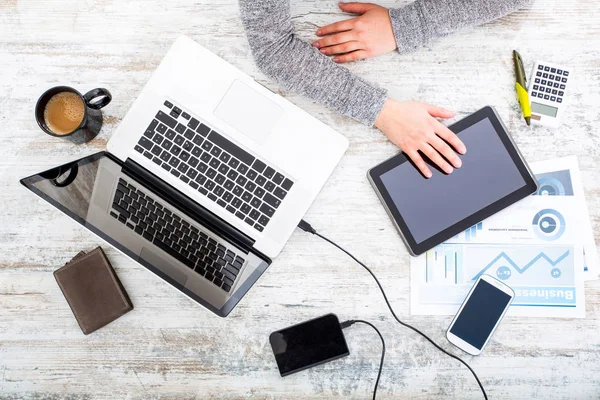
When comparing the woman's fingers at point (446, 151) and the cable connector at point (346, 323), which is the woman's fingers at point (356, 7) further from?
the cable connector at point (346, 323)

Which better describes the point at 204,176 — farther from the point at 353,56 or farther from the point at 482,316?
the point at 482,316

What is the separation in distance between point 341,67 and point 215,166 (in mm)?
299

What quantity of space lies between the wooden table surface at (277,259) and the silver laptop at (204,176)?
2.4 inches

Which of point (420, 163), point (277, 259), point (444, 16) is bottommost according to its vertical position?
point (277, 259)

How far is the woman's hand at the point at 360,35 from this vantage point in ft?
3.34

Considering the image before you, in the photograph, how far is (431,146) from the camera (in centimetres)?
100

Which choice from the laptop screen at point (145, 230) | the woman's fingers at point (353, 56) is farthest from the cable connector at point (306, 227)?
the woman's fingers at point (353, 56)

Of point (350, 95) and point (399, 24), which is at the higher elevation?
point (399, 24)

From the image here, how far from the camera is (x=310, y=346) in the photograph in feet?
3.33

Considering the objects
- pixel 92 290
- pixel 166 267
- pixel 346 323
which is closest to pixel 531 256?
pixel 346 323

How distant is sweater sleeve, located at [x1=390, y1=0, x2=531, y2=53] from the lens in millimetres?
988

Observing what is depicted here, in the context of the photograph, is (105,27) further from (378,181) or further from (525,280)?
(525,280)

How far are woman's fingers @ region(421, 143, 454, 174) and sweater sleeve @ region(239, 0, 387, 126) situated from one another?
0.11 meters

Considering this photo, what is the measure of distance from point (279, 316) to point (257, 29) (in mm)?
538
